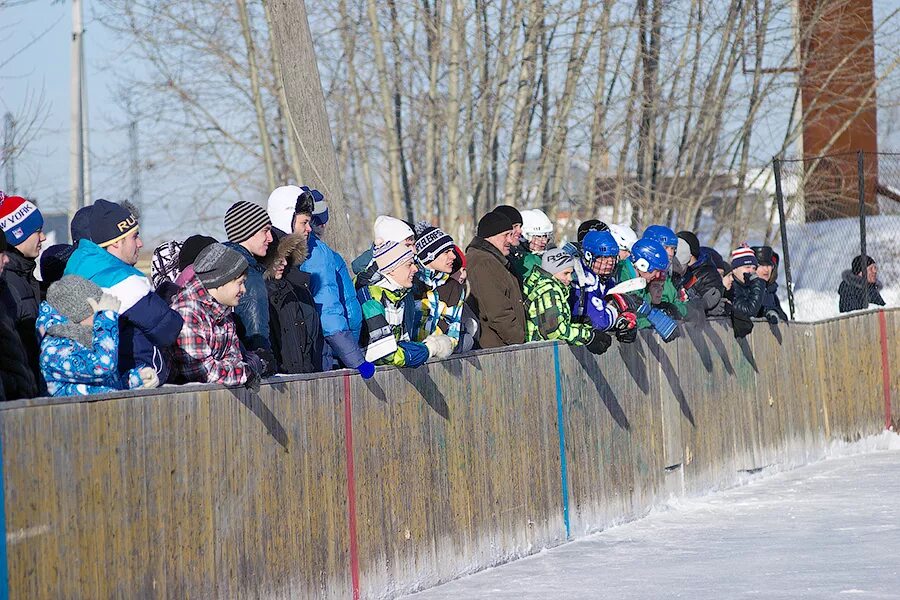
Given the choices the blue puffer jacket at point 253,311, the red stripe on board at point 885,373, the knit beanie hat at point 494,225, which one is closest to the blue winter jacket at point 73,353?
the blue puffer jacket at point 253,311

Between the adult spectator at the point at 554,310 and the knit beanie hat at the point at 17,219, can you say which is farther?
the adult spectator at the point at 554,310

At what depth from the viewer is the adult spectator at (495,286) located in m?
9.77

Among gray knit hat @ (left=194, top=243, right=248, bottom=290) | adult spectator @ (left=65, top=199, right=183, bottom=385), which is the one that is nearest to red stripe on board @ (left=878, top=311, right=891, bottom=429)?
gray knit hat @ (left=194, top=243, right=248, bottom=290)

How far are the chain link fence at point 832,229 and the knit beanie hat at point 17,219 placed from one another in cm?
1546

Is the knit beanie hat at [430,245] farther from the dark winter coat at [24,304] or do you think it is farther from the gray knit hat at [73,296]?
the gray knit hat at [73,296]

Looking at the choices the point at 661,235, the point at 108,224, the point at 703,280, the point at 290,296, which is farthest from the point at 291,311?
the point at 703,280

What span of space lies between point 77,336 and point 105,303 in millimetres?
167

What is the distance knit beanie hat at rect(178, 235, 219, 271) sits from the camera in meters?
7.44

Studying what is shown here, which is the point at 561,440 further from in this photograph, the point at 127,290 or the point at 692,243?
the point at 127,290

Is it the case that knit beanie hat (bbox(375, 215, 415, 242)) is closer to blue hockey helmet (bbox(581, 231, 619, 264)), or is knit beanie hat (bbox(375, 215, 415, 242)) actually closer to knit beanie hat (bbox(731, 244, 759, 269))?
blue hockey helmet (bbox(581, 231, 619, 264))

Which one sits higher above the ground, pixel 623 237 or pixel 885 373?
pixel 623 237

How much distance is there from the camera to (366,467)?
771 cm

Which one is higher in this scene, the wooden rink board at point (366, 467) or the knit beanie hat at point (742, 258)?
the knit beanie hat at point (742, 258)

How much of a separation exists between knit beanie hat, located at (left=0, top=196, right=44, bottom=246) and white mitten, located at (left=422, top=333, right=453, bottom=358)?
2.59m
